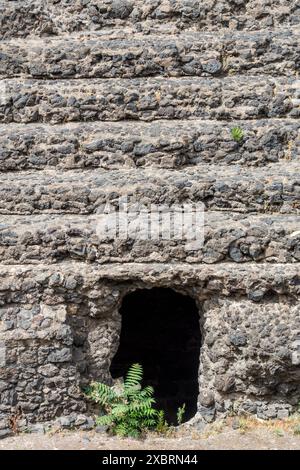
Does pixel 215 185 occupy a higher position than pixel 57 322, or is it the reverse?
pixel 215 185

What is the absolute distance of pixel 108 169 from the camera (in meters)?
10.5

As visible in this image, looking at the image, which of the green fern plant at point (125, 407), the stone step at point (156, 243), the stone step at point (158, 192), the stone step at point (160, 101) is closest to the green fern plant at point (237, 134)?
the stone step at point (160, 101)

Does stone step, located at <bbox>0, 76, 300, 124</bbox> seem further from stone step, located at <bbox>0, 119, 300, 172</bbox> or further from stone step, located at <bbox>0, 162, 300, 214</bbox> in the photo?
stone step, located at <bbox>0, 162, 300, 214</bbox>

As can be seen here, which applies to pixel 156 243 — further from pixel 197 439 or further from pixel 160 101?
→ pixel 197 439

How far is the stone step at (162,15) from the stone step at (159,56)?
27cm

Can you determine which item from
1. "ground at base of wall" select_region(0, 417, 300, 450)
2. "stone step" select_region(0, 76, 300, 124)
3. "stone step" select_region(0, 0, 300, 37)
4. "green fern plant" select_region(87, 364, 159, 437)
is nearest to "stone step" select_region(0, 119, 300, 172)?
"stone step" select_region(0, 76, 300, 124)

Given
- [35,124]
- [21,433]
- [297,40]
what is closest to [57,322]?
[21,433]

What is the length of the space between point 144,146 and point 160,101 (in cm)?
85

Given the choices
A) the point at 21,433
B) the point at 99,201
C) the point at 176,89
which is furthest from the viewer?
the point at 176,89

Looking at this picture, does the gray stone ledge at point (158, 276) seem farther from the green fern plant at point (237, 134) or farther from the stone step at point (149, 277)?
the green fern plant at point (237, 134)

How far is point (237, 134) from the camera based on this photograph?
10.4 m

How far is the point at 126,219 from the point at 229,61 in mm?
3188

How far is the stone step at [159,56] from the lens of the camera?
35.9 ft

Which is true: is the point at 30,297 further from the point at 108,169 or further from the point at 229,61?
the point at 229,61
